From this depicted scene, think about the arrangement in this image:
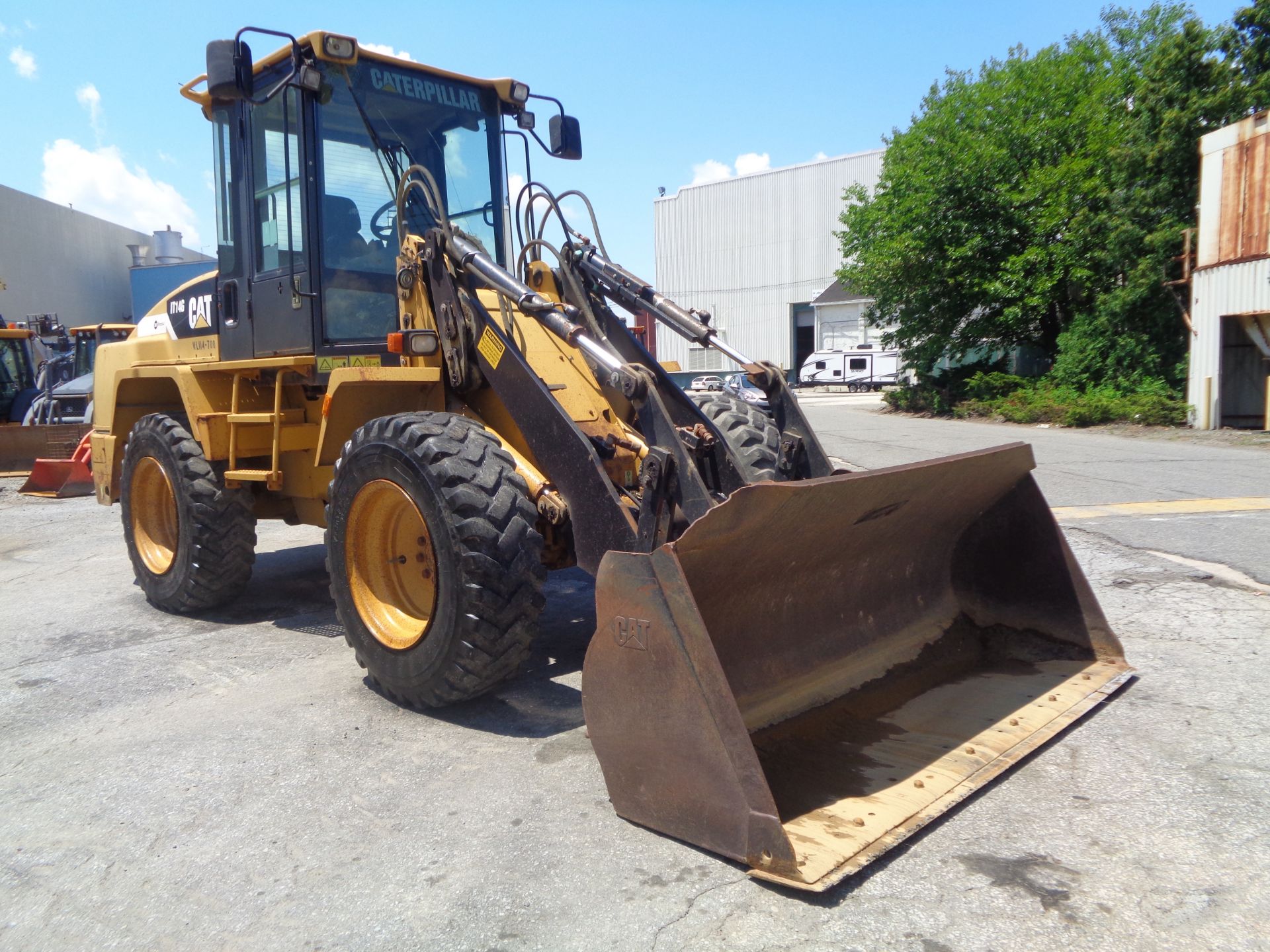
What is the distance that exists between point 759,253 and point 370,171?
5202 cm

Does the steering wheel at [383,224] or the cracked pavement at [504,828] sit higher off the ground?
the steering wheel at [383,224]

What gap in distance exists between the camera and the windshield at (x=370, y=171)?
214 inches

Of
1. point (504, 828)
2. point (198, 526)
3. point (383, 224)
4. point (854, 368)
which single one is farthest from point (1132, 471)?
point (854, 368)

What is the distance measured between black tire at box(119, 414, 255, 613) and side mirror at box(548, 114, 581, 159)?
2.93 m

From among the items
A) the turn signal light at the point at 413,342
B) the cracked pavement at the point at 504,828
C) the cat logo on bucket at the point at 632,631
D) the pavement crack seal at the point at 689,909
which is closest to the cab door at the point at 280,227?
the turn signal light at the point at 413,342

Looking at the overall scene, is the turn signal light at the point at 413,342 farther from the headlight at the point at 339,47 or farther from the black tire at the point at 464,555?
the headlight at the point at 339,47

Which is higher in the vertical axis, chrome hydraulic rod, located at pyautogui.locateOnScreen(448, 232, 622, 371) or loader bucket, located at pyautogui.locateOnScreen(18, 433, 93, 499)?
chrome hydraulic rod, located at pyautogui.locateOnScreen(448, 232, 622, 371)

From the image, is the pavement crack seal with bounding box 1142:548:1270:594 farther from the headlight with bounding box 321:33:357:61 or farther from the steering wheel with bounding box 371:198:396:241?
the headlight with bounding box 321:33:357:61

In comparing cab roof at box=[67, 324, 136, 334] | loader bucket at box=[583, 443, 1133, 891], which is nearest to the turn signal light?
loader bucket at box=[583, 443, 1133, 891]

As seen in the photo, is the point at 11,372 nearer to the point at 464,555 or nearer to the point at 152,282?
the point at 152,282

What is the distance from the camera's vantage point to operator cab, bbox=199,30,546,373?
5383 millimetres

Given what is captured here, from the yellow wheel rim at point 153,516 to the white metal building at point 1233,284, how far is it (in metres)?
16.9

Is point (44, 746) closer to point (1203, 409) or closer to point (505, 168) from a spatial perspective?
point (505, 168)

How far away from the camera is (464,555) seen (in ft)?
13.1
